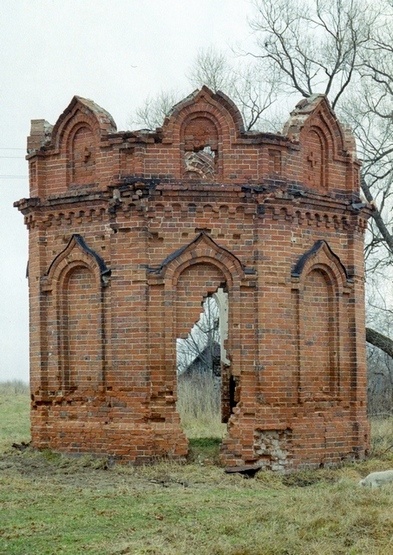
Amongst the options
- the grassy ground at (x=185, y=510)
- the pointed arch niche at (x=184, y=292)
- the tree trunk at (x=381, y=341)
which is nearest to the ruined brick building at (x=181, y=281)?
the pointed arch niche at (x=184, y=292)

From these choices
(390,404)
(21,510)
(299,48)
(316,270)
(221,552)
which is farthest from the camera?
(390,404)

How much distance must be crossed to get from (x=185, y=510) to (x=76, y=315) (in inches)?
201

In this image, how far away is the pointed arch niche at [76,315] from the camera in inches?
571

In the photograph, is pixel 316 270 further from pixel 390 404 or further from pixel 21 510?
pixel 390 404

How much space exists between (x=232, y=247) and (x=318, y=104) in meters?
3.18

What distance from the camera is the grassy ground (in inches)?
355

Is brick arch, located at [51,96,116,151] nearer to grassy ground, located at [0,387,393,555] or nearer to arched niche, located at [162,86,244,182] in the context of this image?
arched niche, located at [162,86,244,182]

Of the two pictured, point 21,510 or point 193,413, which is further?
point 193,413

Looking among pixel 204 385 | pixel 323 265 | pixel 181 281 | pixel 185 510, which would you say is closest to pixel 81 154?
pixel 181 281

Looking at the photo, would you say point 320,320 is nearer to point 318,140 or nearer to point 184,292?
point 184,292

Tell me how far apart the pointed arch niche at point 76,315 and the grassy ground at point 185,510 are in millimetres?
1413

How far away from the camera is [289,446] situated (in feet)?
46.5

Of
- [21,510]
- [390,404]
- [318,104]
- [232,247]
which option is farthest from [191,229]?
[390,404]

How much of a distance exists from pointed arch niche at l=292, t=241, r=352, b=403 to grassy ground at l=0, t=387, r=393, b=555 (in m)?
1.41
